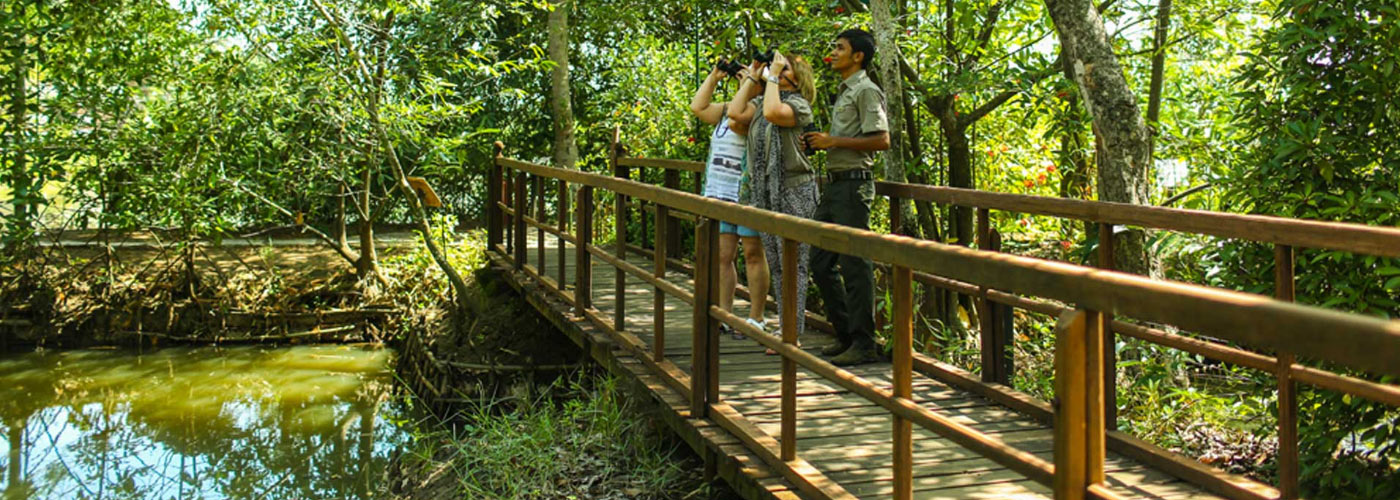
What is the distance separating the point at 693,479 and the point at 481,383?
3.84m

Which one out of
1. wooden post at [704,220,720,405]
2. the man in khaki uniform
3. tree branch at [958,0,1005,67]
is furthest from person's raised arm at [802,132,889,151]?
tree branch at [958,0,1005,67]

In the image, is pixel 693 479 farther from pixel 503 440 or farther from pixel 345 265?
pixel 345 265

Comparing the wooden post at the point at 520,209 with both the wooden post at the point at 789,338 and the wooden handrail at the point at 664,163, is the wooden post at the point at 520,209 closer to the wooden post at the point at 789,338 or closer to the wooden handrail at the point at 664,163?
the wooden handrail at the point at 664,163

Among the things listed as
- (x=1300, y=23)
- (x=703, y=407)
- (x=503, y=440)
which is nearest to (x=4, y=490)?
(x=503, y=440)

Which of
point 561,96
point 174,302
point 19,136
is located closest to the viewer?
point 19,136

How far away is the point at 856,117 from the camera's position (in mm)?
5738

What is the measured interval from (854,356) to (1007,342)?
2.26ft

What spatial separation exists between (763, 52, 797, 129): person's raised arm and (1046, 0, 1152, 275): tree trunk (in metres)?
1.27

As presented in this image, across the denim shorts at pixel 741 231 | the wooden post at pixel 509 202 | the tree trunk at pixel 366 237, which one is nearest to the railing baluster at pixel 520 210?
the wooden post at pixel 509 202

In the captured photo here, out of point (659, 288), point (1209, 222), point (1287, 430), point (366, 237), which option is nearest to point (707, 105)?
point (659, 288)

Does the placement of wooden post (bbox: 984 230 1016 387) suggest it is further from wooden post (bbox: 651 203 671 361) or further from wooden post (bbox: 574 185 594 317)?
wooden post (bbox: 574 185 594 317)

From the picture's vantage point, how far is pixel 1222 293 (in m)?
2.22

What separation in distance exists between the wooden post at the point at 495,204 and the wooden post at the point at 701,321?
5389 mm

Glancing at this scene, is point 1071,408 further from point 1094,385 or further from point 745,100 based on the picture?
point 745,100
